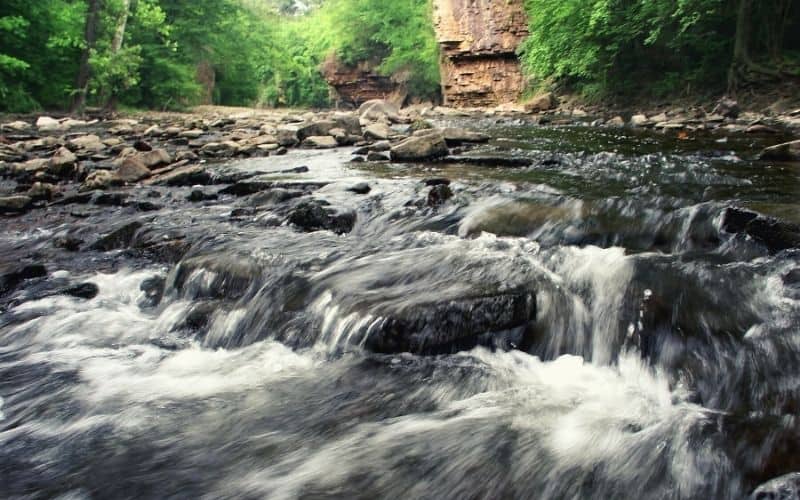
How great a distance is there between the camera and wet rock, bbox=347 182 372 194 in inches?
218

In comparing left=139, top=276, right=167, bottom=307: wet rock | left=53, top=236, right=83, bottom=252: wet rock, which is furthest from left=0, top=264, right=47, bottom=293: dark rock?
left=139, top=276, right=167, bottom=307: wet rock

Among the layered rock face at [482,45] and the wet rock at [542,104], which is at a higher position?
the layered rock face at [482,45]

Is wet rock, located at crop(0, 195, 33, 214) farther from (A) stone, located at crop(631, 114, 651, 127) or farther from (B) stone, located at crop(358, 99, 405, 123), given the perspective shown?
(B) stone, located at crop(358, 99, 405, 123)

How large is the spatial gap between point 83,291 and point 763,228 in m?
4.21

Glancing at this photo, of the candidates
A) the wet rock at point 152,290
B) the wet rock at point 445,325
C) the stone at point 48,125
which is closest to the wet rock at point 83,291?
the wet rock at point 152,290

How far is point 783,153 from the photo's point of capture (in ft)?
19.5

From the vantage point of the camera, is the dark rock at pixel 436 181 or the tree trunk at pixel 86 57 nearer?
the dark rock at pixel 436 181

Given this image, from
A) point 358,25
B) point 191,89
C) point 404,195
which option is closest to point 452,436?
point 404,195

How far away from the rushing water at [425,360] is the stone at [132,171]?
2426 mm

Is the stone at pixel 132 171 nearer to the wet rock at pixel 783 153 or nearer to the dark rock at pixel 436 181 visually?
the dark rock at pixel 436 181

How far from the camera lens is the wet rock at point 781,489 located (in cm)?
149

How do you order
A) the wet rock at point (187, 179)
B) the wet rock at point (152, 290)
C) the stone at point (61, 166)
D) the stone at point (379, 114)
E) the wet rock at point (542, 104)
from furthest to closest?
1. the wet rock at point (542, 104)
2. the stone at point (379, 114)
3. the stone at point (61, 166)
4. the wet rock at point (187, 179)
5. the wet rock at point (152, 290)

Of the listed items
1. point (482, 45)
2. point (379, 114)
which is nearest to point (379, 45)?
point (482, 45)

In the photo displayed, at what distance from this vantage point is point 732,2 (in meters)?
13.8
